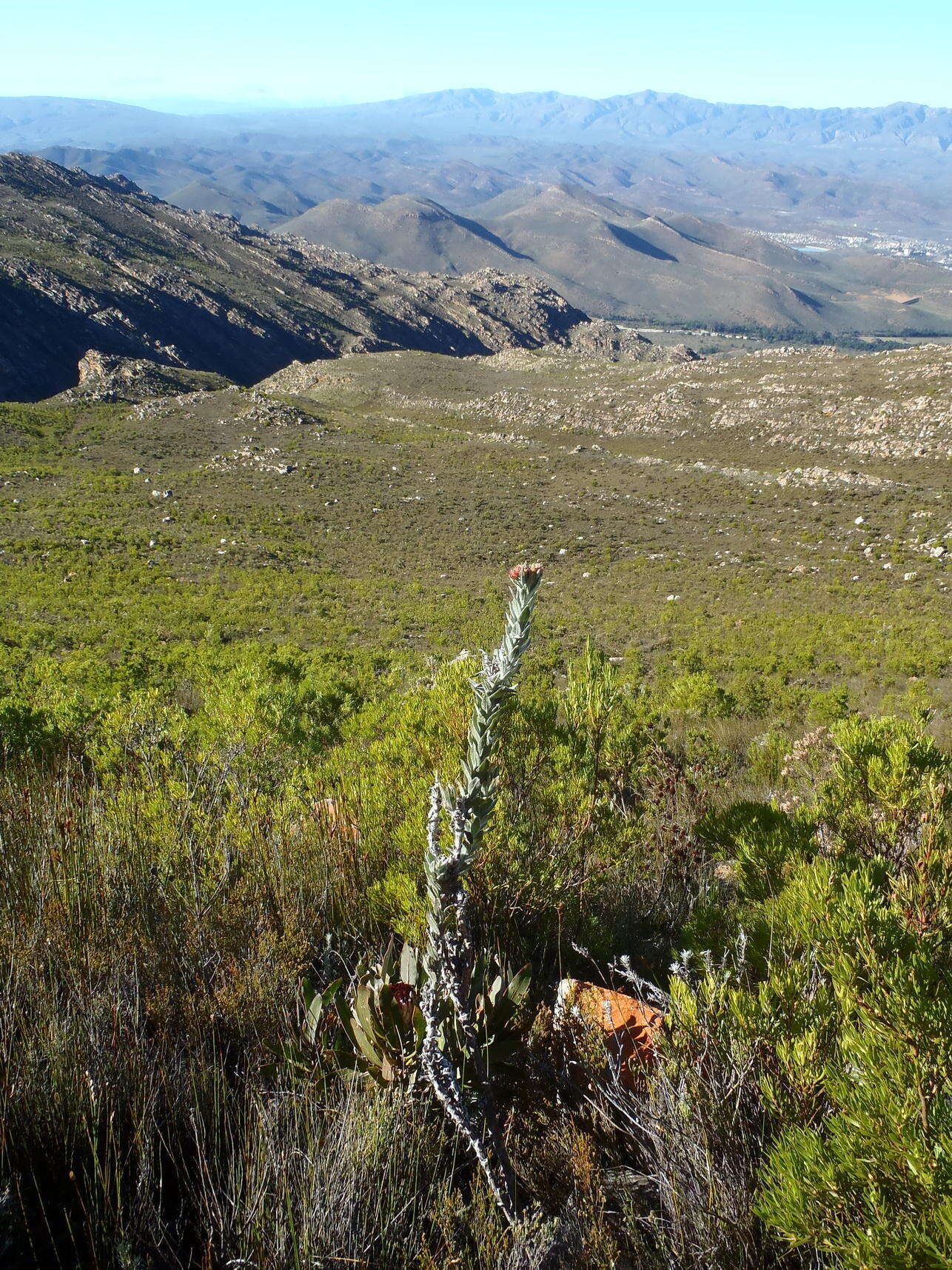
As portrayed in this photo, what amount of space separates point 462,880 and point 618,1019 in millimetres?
903

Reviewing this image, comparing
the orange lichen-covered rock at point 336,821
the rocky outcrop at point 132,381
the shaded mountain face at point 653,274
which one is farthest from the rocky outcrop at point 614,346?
the orange lichen-covered rock at point 336,821

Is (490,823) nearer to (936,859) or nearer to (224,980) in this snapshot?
(224,980)

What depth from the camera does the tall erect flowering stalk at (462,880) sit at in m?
1.75

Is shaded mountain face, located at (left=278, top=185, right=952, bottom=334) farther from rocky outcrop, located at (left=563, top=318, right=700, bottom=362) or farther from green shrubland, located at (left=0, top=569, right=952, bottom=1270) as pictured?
green shrubland, located at (left=0, top=569, right=952, bottom=1270)

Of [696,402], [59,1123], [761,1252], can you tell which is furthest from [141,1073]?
[696,402]

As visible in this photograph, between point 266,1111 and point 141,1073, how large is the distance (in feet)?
1.31

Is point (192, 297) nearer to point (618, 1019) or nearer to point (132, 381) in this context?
point (132, 381)

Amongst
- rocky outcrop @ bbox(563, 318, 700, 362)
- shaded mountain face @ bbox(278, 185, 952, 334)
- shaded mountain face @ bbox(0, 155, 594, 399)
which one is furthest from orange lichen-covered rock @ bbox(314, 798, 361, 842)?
shaded mountain face @ bbox(278, 185, 952, 334)

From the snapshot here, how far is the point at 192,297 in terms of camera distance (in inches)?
2648

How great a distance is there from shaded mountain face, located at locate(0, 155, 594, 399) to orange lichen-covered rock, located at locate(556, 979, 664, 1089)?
2309 inches

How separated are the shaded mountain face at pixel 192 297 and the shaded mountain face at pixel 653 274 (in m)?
76.9

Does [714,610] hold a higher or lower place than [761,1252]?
lower

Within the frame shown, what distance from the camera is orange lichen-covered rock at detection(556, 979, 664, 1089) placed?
7.36ft

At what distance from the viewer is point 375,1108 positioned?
6.38 feet
